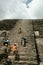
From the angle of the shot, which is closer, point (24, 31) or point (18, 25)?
point (24, 31)

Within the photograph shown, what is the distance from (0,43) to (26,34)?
4.10 m

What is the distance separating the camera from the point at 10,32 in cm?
2786

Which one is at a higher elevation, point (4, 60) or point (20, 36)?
point (20, 36)

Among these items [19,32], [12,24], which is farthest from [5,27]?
[19,32]

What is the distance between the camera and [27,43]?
22797 mm

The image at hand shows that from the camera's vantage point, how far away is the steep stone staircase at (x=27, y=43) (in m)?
18.5

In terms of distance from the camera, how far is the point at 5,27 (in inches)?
1168

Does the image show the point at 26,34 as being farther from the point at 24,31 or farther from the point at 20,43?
the point at 20,43

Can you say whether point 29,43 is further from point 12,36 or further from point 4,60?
point 4,60

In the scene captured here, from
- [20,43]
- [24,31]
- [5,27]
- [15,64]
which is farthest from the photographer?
[5,27]

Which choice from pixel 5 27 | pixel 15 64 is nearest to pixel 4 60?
pixel 15 64

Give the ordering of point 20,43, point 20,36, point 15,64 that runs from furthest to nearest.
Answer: point 20,36, point 20,43, point 15,64

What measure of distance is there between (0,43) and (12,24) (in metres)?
7.72

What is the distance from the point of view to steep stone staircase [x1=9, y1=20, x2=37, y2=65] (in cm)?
1848
